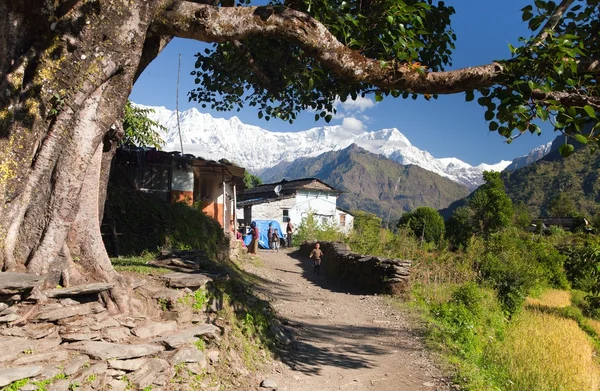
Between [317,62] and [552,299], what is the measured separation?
52.3ft

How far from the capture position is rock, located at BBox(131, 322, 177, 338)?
4.95 m

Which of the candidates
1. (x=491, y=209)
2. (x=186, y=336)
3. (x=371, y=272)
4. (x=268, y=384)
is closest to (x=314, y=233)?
(x=491, y=209)

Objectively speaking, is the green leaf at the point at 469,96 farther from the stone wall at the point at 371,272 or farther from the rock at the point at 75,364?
the stone wall at the point at 371,272

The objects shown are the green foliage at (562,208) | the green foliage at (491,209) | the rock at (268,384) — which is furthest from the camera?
the green foliage at (562,208)

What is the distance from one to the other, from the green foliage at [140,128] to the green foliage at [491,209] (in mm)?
19613

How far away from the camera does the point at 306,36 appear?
534 cm

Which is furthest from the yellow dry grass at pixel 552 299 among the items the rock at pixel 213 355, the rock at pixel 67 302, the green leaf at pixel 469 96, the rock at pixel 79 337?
the rock at pixel 67 302

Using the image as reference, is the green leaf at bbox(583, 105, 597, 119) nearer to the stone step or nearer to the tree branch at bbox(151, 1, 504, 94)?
the tree branch at bbox(151, 1, 504, 94)

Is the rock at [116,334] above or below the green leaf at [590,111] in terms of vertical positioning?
below

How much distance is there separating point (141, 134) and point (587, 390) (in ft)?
60.9

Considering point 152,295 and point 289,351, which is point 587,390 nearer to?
point 289,351

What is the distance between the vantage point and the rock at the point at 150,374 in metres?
4.39

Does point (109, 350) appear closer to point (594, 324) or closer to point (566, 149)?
point (566, 149)

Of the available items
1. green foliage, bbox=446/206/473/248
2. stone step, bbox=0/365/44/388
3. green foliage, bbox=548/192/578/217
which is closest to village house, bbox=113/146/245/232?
stone step, bbox=0/365/44/388
